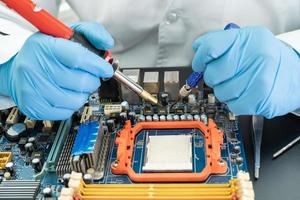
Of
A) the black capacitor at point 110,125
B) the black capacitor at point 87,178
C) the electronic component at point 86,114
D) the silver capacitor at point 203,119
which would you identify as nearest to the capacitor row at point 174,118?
the silver capacitor at point 203,119

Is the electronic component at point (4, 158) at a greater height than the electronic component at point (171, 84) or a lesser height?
lesser

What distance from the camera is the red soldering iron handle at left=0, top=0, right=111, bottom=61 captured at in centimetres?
130

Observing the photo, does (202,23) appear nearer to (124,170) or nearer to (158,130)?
(158,130)

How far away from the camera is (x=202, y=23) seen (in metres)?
1.84

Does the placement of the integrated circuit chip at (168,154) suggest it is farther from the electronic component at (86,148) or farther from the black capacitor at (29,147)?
the black capacitor at (29,147)

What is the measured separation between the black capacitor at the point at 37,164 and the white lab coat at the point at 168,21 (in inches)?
17.1

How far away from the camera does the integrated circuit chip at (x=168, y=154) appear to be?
4.62ft

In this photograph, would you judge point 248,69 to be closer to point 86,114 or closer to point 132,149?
point 132,149

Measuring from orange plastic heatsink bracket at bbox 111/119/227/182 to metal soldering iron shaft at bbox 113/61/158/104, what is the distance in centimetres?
11

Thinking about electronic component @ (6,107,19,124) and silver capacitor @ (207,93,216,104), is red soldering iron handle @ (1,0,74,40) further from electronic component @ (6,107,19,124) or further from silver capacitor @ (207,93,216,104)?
silver capacitor @ (207,93,216,104)

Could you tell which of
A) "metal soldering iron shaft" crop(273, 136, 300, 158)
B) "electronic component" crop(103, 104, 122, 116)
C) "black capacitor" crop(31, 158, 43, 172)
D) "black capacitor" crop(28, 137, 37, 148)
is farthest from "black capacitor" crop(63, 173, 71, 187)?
"metal soldering iron shaft" crop(273, 136, 300, 158)

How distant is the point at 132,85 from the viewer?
1596mm

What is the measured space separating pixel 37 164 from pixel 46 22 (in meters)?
0.49

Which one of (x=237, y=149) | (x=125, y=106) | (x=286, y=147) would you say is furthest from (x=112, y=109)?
(x=286, y=147)
